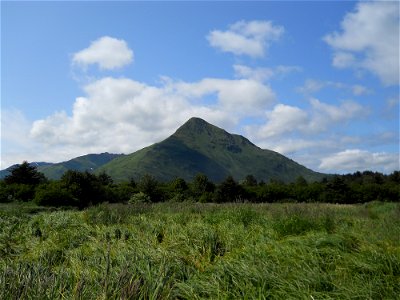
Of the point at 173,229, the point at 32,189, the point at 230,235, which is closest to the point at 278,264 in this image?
the point at 230,235

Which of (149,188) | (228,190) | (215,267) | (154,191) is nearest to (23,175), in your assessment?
(149,188)

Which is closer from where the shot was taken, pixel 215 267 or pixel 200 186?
pixel 215 267

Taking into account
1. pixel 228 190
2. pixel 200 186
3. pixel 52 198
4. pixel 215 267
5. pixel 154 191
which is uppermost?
pixel 200 186

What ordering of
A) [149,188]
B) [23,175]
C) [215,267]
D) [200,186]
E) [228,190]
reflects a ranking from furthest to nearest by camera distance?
1. [228,190]
2. [200,186]
3. [149,188]
4. [23,175]
5. [215,267]

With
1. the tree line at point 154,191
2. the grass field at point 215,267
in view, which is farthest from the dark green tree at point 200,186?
the grass field at point 215,267

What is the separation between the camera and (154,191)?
49.5m

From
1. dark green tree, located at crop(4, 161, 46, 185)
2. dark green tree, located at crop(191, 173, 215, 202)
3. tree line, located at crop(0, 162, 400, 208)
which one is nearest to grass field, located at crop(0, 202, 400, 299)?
tree line, located at crop(0, 162, 400, 208)

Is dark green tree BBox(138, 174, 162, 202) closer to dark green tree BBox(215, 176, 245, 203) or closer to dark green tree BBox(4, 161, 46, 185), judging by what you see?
dark green tree BBox(4, 161, 46, 185)

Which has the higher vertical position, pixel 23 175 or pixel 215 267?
pixel 23 175

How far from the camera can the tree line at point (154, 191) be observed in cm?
3372

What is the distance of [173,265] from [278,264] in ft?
5.89

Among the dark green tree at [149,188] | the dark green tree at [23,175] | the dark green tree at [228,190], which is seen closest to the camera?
the dark green tree at [23,175]

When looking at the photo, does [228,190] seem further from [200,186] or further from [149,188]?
[149,188]

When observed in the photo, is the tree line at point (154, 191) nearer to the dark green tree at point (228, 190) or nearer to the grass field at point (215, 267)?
the dark green tree at point (228, 190)
